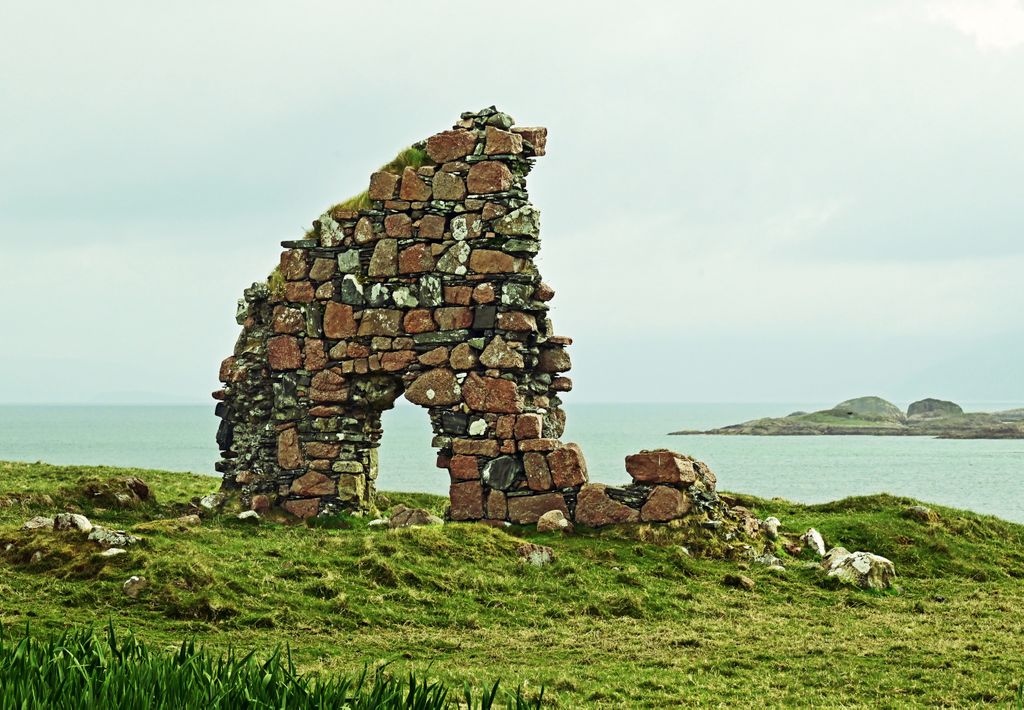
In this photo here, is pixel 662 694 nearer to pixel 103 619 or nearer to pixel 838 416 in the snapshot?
pixel 103 619

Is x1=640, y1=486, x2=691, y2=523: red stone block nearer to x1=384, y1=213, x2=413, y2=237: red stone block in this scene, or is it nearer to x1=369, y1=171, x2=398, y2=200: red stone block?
x1=384, y1=213, x2=413, y2=237: red stone block

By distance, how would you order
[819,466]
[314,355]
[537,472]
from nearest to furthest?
[537,472], [314,355], [819,466]

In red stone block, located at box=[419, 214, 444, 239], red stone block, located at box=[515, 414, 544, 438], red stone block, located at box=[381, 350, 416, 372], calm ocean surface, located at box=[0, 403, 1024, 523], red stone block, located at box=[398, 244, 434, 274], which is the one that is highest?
red stone block, located at box=[419, 214, 444, 239]

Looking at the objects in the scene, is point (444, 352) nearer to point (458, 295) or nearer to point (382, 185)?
point (458, 295)

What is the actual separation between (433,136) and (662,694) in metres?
11.0

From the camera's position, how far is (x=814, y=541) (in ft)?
52.8

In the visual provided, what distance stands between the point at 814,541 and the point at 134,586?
9.75 meters

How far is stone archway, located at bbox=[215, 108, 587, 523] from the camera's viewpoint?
1694cm

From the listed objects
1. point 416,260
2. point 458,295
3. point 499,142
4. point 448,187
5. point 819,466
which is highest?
point 499,142

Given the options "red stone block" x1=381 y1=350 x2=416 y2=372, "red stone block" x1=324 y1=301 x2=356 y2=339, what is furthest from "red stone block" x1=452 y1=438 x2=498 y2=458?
"red stone block" x1=324 y1=301 x2=356 y2=339

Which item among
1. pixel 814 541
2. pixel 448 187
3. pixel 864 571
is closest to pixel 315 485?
pixel 448 187

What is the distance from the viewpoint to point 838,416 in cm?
11456

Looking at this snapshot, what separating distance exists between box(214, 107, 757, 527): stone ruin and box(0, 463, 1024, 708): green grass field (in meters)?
0.92

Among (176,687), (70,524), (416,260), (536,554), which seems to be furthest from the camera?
(416,260)
